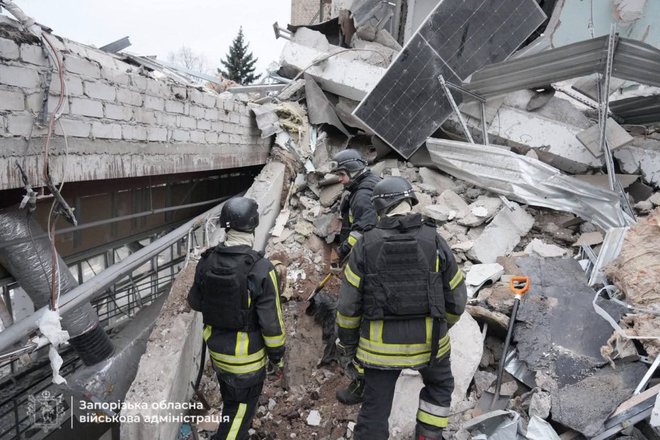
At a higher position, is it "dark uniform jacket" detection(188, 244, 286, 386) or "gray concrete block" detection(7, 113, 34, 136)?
"gray concrete block" detection(7, 113, 34, 136)

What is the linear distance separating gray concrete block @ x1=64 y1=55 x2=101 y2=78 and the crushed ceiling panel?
3.96 metres

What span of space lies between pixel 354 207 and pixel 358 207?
0.15ft

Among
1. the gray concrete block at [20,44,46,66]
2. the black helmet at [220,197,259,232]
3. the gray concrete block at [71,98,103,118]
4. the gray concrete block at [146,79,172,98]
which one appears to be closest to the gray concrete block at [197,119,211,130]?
the gray concrete block at [146,79,172,98]

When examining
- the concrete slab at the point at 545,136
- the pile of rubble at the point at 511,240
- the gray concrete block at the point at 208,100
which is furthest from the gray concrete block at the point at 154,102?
the concrete slab at the point at 545,136

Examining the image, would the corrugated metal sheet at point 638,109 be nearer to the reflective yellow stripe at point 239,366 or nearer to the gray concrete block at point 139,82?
the reflective yellow stripe at point 239,366

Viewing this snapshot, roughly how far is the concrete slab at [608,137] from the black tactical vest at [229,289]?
4.27 m

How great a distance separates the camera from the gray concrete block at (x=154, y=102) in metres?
2.94

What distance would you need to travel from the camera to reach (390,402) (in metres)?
2.29

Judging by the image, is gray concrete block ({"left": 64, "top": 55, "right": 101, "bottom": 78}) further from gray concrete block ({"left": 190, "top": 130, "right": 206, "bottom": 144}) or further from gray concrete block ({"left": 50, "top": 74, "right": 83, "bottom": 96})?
gray concrete block ({"left": 190, "top": 130, "right": 206, "bottom": 144})

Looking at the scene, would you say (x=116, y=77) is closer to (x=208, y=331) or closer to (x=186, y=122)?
(x=186, y=122)

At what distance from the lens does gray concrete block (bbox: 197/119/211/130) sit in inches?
146

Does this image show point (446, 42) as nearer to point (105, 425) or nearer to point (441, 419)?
point (441, 419)

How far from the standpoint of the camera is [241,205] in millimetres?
2459

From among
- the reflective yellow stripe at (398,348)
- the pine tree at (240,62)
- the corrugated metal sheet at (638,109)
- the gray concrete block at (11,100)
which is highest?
the pine tree at (240,62)
